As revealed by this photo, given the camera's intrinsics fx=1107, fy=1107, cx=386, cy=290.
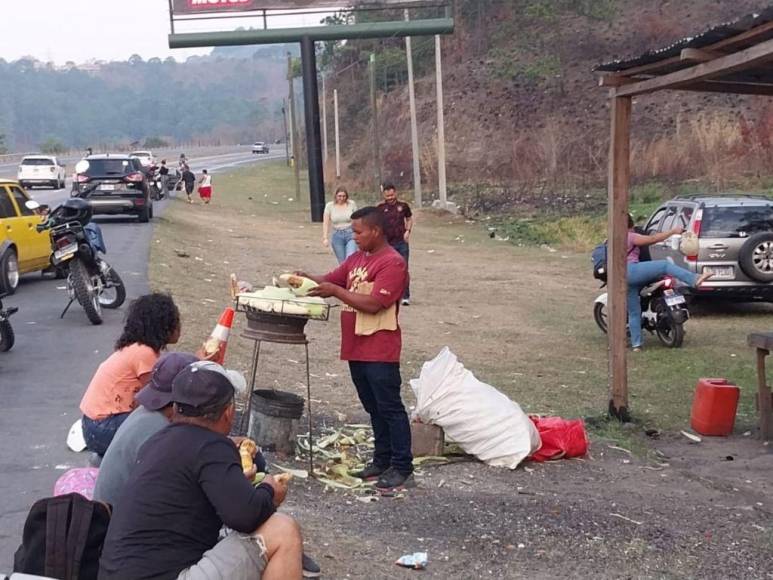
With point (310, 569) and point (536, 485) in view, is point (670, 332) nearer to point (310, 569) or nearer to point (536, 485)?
point (536, 485)

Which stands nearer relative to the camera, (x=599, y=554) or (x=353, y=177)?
(x=599, y=554)

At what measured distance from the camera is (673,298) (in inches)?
490

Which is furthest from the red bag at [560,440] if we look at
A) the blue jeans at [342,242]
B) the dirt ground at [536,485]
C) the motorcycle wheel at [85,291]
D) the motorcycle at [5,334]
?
the blue jeans at [342,242]

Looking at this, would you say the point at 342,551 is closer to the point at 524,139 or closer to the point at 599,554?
the point at 599,554

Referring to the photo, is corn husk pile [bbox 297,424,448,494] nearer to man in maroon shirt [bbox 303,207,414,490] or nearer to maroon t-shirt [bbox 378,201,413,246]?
man in maroon shirt [bbox 303,207,414,490]

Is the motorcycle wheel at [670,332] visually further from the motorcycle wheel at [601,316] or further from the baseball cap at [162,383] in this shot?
the baseball cap at [162,383]

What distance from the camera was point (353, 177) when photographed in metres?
56.2

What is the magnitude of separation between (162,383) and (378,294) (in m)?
2.09

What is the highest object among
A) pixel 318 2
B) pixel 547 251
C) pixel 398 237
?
pixel 318 2

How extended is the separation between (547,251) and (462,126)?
2904 centimetres

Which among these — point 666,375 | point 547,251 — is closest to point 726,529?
point 666,375

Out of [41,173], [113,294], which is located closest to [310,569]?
[113,294]

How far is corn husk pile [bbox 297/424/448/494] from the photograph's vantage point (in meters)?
6.98

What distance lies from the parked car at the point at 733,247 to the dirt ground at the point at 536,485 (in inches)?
37.6
